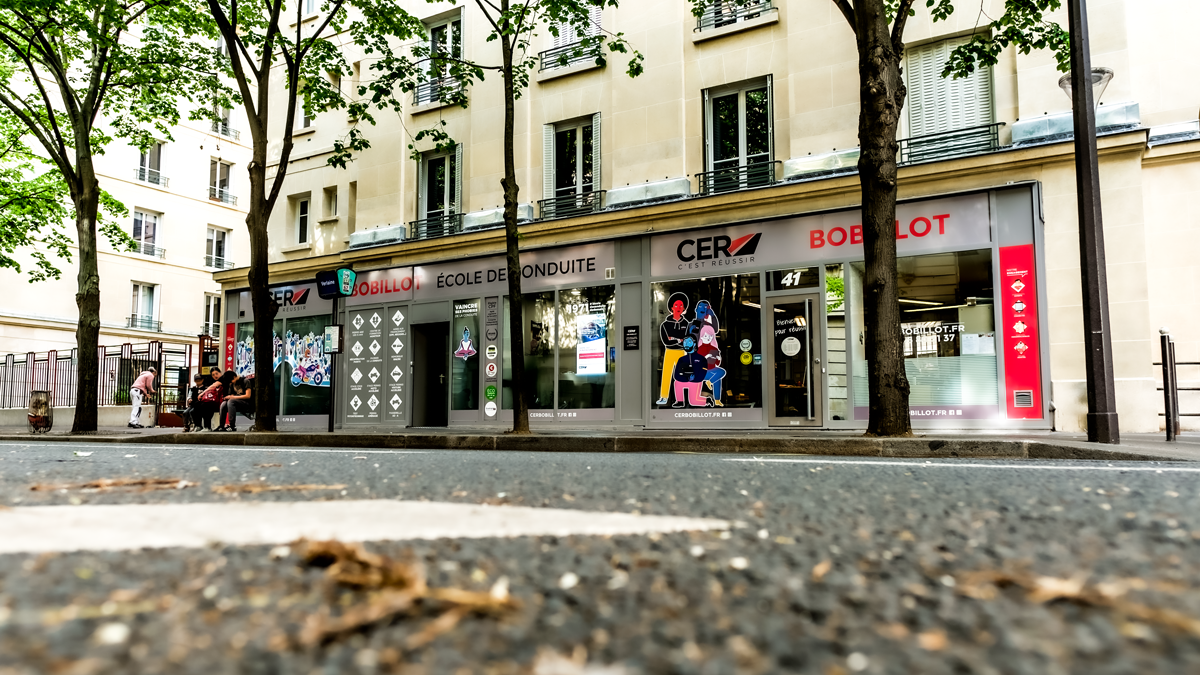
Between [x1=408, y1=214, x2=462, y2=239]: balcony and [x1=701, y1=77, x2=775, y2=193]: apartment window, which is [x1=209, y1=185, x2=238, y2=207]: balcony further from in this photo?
[x1=701, y1=77, x2=775, y2=193]: apartment window

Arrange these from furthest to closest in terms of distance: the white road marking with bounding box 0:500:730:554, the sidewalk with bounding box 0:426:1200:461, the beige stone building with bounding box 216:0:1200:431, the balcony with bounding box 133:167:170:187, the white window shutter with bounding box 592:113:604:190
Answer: the balcony with bounding box 133:167:170:187, the white window shutter with bounding box 592:113:604:190, the beige stone building with bounding box 216:0:1200:431, the sidewalk with bounding box 0:426:1200:461, the white road marking with bounding box 0:500:730:554

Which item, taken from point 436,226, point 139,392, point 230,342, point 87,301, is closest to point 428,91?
point 436,226

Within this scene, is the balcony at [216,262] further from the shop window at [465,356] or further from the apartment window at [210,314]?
the shop window at [465,356]

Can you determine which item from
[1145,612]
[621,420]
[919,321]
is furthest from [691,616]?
[621,420]

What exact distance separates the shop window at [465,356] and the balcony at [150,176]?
22.5 meters

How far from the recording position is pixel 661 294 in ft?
49.3

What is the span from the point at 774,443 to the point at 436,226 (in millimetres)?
11213

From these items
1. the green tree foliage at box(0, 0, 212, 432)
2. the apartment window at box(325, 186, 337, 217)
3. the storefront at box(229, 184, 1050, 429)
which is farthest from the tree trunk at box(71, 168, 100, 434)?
the apartment window at box(325, 186, 337, 217)

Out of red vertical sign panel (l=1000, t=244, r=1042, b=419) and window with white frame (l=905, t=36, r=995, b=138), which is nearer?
red vertical sign panel (l=1000, t=244, r=1042, b=419)

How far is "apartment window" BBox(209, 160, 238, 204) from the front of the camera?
35.2 m

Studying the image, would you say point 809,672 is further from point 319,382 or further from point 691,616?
point 319,382

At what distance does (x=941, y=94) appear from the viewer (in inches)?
519

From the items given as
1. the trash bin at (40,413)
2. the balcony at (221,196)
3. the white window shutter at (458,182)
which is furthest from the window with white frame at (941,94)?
the balcony at (221,196)

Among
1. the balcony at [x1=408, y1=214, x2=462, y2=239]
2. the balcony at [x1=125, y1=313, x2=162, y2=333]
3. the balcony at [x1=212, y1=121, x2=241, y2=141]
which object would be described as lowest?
the balcony at [x1=125, y1=313, x2=162, y2=333]
